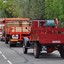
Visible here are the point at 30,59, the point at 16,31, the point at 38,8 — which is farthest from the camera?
the point at 38,8

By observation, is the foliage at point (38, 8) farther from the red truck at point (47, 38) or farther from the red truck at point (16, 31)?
the red truck at point (47, 38)

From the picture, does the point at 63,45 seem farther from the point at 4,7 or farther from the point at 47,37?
the point at 4,7

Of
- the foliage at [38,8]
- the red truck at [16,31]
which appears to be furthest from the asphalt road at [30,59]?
the foliage at [38,8]

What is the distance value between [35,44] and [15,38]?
1186cm

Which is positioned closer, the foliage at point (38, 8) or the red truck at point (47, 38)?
the red truck at point (47, 38)

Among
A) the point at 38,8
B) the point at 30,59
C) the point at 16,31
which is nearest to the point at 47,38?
the point at 30,59

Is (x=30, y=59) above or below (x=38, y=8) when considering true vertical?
above

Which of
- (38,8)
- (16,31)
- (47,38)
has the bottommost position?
(38,8)

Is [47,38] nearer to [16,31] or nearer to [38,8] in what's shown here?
[16,31]

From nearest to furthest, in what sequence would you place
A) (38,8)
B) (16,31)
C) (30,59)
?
1. (30,59)
2. (16,31)
3. (38,8)

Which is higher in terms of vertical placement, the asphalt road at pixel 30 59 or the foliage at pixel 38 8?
the asphalt road at pixel 30 59

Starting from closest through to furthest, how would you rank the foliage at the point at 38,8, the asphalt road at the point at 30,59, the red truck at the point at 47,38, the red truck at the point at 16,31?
the asphalt road at the point at 30,59 < the red truck at the point at 47,38 < the red truck at the point at 16,31 < the foliage at the point at 38,8

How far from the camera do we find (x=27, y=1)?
5753 cm

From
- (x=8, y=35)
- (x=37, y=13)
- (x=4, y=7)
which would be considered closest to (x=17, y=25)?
(x=8, y=35)
